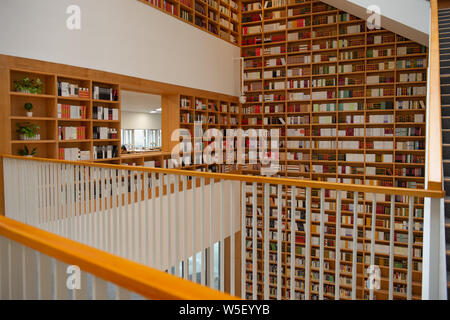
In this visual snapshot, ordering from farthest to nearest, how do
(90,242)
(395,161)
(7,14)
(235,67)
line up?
1. (235,67)
2. (395,161)
3. (7,14)
4. (90,242)

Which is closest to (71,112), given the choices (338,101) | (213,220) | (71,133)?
(71,133)

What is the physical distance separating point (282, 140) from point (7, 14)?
629 centimetres

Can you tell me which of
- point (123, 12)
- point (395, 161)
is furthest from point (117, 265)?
point (395, 161)

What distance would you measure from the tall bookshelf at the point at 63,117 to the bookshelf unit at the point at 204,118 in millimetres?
2041

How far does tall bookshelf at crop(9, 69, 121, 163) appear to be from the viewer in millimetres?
4449

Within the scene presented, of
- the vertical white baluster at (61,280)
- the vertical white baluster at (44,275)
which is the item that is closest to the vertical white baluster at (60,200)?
the vertical white baluster at (44,275)

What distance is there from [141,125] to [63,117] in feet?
29.9

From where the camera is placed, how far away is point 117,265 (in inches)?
34.8

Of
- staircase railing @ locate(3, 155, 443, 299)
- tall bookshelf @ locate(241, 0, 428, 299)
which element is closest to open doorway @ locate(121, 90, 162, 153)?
tall bookshelf @ locate(241, 0, 428, 299)

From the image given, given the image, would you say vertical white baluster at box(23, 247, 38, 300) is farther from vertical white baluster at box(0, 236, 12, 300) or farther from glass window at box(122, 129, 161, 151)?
glass window at box(122, 129, 161, 151)

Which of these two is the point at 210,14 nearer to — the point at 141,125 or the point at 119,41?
the point at 119,41

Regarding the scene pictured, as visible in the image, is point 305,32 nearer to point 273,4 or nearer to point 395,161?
point 273,4

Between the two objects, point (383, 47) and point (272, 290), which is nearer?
point (383, 47)

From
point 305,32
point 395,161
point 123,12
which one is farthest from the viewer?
point 305,32
